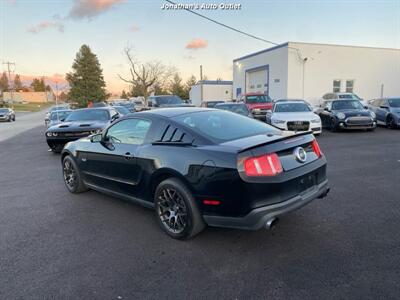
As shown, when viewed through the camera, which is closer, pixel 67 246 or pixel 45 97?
pixel 67 246

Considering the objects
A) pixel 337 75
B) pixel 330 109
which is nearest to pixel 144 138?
pixel 330 109

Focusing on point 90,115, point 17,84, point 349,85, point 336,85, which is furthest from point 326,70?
point 17,84

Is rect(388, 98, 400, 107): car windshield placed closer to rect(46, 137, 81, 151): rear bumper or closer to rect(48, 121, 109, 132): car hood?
rect(48, 121, 109, 132): car hood

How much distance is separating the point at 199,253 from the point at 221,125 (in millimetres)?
1640

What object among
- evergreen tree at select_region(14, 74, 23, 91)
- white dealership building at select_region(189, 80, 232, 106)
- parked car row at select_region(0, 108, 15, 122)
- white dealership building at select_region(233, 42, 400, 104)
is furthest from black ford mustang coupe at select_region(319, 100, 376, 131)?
evergreen tree at select_region(14, 74, 23, 91)

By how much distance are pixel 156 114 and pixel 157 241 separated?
167cm

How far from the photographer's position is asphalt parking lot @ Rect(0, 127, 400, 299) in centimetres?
273

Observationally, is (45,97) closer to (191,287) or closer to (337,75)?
(337,75)

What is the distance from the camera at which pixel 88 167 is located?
16.9 ft

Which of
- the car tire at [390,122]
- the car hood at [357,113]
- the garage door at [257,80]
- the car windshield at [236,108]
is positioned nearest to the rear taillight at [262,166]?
the car windshield at [236,108]

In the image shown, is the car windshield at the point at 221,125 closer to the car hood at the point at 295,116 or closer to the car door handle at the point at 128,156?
the car door handle at the point at 128,156

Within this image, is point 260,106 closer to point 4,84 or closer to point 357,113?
point 357,113

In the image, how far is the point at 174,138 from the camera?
3.76 meters

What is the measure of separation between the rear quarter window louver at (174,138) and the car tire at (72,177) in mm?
2308
